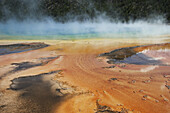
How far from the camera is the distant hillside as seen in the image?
2134 cm

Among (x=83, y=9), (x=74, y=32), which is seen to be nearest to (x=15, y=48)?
(x=74, y=32)

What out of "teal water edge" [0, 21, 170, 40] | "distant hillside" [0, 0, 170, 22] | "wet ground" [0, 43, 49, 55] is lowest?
"wet ground" [0, 43, 49, 55]

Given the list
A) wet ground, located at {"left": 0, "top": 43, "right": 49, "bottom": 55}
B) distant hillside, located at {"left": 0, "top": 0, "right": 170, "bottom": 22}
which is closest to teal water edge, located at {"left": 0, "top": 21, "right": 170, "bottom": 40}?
distant hillside, located at {"left": 0, "top": 0, "right": 170, "bottom": 22}

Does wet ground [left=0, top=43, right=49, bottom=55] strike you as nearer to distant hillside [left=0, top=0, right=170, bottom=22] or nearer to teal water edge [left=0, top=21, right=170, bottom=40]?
teal water edge [left=0, top=21, right=170, bottom=40]

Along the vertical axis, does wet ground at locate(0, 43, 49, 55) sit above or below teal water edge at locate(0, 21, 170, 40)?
below

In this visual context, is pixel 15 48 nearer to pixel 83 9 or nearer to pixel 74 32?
pixel 74 32

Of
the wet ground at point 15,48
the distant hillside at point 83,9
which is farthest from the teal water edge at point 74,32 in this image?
the wet ground at point 15,48

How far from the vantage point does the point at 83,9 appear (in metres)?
Answer: 22.2

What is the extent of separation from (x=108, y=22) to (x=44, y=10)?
10.4 m

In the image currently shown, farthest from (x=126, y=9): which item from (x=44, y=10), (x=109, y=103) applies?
(x=109, y=103)

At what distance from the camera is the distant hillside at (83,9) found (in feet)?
70.0

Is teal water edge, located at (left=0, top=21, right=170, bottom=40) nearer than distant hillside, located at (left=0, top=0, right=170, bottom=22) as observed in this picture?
Yes

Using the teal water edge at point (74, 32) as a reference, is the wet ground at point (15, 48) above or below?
below

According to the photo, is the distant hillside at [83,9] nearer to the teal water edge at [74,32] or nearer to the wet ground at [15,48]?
the teal water edge at [74,32]
